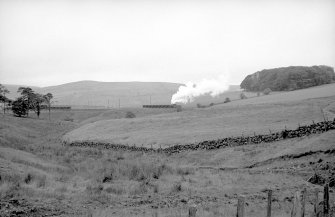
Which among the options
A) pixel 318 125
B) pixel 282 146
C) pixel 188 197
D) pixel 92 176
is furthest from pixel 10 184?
pixel 318 125

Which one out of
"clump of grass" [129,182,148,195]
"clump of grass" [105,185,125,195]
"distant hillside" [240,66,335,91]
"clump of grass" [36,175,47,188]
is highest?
"distant hillside" [240,66,335,91]

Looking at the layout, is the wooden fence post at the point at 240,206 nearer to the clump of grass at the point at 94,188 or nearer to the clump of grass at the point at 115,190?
the clump of grass at the point at 94,188

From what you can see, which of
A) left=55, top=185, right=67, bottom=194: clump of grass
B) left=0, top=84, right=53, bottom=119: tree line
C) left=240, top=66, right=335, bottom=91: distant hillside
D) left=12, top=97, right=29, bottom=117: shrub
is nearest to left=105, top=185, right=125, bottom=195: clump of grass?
left=55, top=185, right=67, bottom=194: clump of grass

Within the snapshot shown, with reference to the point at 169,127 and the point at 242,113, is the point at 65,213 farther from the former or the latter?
the point at 242,113

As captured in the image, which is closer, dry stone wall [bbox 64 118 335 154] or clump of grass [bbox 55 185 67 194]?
clump of grass [bbox 55 185 67 194]

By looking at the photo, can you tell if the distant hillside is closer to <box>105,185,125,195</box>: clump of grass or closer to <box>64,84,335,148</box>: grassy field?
<box>64,84,335,148</box>: grassy field

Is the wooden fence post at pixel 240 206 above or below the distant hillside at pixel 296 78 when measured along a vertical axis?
below

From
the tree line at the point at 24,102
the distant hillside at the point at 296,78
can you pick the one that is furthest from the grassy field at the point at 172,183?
the distant hillside at the point at 296,78

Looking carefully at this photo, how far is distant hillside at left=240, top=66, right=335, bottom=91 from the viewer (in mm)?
153000

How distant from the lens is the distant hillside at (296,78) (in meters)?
153

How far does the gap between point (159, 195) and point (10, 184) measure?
696cm

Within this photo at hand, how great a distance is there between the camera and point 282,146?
1394 inches

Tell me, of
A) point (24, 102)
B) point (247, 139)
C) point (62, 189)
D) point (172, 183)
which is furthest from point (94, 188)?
point (24, 102)

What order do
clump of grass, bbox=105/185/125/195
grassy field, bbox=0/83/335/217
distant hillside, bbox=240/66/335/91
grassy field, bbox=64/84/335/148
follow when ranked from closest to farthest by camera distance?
1. grassy field, bbox=0/83/335/217
2. clump of grass, bbox=105/185/125/195
3. grassy field, bbox=64/84/335/148
4. distant hillside, bbox=240/66/335/91
